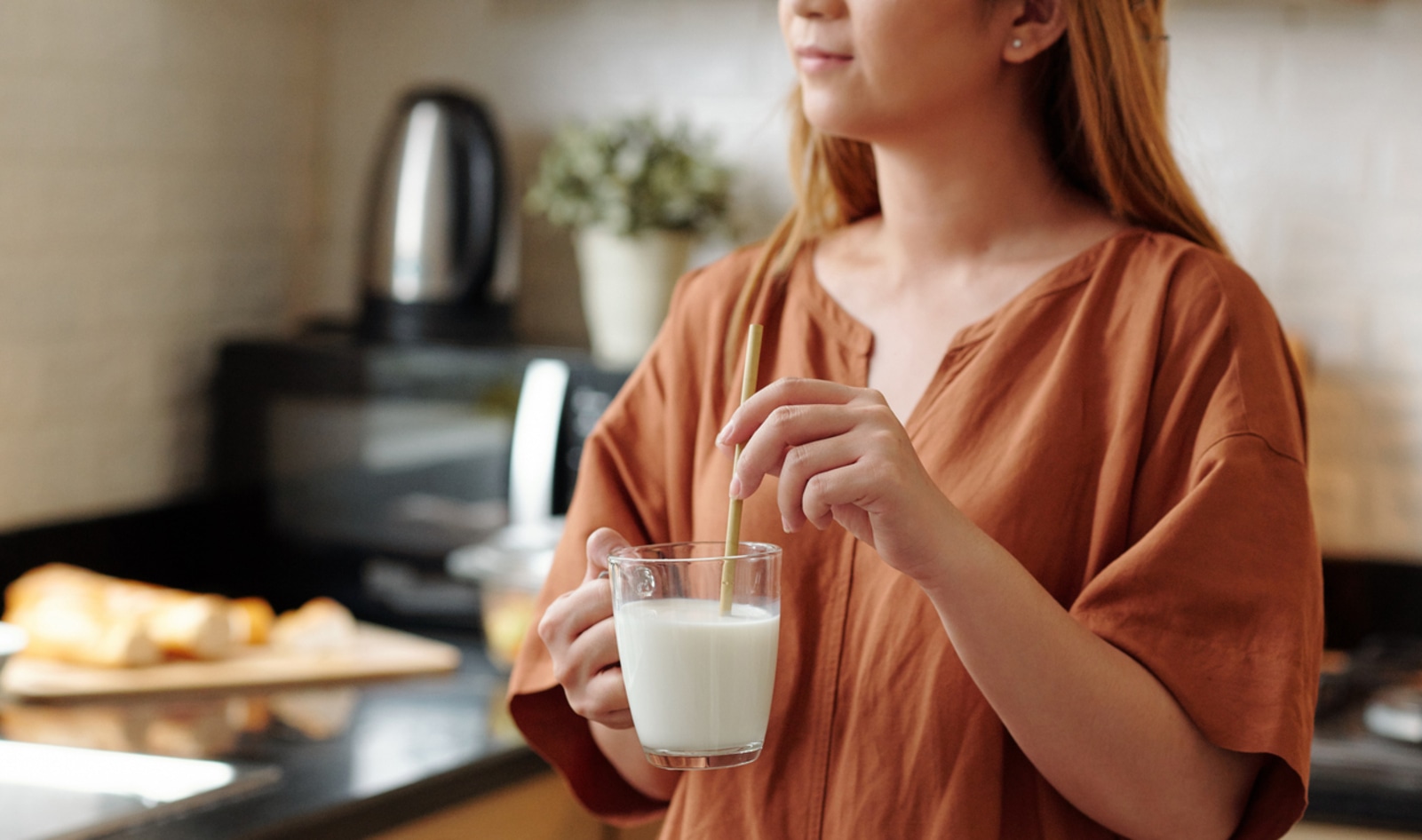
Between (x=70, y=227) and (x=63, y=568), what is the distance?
1.84 ft

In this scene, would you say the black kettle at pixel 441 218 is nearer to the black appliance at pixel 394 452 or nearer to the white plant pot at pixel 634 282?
the black appliance at pixel 394 452

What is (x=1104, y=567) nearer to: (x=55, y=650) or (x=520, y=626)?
(x=520, y=626)

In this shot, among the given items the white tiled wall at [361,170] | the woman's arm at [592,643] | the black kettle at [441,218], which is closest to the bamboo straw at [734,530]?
the woman's arm at [592,643]

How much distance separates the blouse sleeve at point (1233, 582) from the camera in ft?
2.94

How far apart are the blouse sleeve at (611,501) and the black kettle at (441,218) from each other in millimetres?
1346

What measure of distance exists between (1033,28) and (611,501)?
1.59 feet

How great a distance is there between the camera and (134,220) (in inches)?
93.7

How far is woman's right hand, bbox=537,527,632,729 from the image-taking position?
949mm

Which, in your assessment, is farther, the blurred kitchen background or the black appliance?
the black appliance

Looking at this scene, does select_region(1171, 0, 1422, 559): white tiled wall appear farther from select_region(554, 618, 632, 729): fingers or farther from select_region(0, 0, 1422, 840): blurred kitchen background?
select_region(554, 618, 632, 729): fingers

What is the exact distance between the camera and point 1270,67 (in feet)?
6.84

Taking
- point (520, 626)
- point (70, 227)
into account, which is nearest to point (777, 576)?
point (520, 626)

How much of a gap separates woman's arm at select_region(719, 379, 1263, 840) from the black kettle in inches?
66.0

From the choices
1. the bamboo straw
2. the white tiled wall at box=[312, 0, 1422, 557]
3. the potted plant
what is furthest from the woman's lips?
the potted plant
